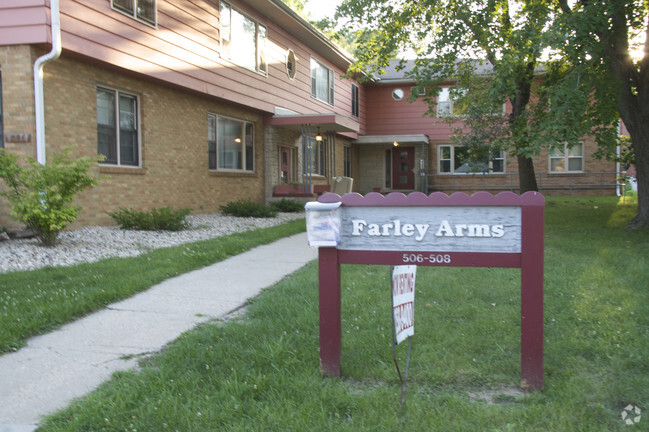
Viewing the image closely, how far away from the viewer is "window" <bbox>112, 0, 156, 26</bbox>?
1063 cm

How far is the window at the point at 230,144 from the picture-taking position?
14.9 meters

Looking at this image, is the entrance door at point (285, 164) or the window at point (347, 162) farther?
the window at point (347, 162)

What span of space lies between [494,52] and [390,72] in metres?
14.0

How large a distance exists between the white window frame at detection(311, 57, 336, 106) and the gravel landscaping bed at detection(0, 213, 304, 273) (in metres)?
10.3

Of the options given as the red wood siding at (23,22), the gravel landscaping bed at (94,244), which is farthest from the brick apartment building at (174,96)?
the gravel landscaping bed at (94,244)

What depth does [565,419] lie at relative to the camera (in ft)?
9.44

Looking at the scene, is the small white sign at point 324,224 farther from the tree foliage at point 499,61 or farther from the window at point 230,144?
the window at point 230,144

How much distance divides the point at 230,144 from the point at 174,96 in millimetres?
3151

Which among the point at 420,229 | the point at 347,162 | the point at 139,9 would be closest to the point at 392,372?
the point at 420,229

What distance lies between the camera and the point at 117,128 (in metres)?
11.1

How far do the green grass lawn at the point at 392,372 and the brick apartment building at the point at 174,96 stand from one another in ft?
20.8

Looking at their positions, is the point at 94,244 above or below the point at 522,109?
below

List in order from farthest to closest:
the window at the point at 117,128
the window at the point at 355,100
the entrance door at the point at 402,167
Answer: the entrance door at the point at 402,167, the window at the point at 355,100, the window at the point at 117,128

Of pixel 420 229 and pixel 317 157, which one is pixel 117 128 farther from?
pixel 317 157
